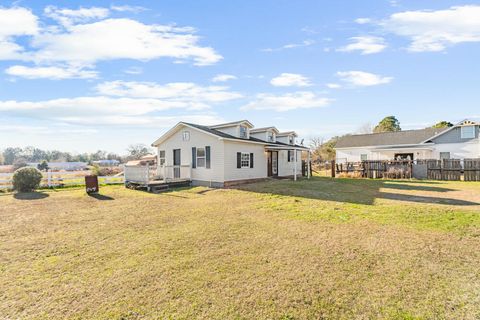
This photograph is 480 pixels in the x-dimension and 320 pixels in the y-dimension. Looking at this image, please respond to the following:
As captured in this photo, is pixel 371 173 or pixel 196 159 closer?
pixel 196 159

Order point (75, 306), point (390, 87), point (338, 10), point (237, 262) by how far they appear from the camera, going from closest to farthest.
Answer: point (75, 306) < point (237, 262) < point (338, 10) < point (390, 87)

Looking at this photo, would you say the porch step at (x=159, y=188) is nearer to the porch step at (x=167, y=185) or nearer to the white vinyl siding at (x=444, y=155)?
the porch step at (x=167, y=185)

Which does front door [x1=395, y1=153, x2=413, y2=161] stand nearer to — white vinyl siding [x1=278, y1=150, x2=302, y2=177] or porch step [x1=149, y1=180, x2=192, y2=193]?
white vinyl siding [x1=278, y1=150, x2=302, y2=177]

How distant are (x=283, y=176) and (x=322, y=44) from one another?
1128 centimetres

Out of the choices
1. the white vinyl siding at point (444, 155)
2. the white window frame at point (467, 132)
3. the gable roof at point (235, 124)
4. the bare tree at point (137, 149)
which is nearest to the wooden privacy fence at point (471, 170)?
the white vinyl siding at point (444, 155)

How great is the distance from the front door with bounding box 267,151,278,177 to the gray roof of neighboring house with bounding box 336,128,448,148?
16.5m

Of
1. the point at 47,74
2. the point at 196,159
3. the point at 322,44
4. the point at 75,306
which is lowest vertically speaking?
the point at 75,306

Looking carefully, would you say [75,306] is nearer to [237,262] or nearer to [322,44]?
[237,262]

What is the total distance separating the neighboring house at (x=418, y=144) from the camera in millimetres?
23094

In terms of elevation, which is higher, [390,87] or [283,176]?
[390,87]

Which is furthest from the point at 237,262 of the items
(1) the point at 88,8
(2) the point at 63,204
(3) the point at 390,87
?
(3) the point at 390,87

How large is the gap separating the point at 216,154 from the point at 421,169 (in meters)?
16.8

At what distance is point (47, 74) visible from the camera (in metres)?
13.9

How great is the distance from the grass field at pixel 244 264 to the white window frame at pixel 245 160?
8.26 m
